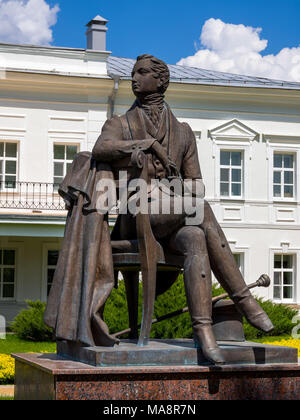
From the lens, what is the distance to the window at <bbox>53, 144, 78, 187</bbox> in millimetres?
22172

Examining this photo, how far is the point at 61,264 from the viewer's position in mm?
5191

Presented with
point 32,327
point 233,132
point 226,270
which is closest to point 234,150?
point 233,132

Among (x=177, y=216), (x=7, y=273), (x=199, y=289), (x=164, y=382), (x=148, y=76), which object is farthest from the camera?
(x=7, y=273)

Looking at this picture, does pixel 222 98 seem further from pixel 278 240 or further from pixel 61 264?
pixel 61 264

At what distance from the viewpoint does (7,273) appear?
22359 millimetres

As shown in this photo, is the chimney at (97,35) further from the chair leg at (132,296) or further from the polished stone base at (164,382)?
the polished stone base at (164,382)

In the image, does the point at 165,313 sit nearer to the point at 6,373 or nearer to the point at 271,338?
the point at 271,338

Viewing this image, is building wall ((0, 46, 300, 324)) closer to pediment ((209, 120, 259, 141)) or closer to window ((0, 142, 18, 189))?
pediment ((209, 120, 259, 141))

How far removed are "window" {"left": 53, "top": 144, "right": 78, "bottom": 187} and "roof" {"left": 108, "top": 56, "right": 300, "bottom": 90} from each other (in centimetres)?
248

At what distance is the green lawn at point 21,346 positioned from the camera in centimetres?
1287

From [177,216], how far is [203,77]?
64.4ft

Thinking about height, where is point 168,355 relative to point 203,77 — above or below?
below

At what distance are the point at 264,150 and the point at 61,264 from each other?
1909 cm

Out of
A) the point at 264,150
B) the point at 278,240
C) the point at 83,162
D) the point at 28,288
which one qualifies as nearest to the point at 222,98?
the point at 264,150
